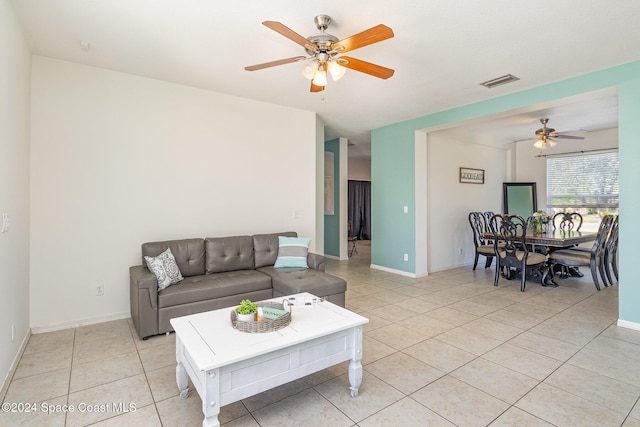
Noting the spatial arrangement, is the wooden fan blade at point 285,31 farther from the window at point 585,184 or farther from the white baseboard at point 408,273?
the window at point 585,184

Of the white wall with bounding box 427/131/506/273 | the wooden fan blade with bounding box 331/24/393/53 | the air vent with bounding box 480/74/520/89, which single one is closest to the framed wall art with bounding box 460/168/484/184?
the white wall with bounding box 427/131/506/273

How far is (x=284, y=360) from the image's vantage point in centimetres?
181

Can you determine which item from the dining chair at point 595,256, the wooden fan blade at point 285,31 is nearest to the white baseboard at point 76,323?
the wooden fan blade at point 285,31

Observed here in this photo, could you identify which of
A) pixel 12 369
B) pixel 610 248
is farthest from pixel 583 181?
pixel 12 369

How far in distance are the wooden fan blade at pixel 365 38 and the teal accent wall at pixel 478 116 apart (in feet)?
9.15

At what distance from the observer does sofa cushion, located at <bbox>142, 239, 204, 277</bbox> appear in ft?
11.2

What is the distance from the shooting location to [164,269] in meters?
3.12

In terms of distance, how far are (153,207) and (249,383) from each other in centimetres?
270

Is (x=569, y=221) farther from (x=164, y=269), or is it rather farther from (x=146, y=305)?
(x=146, y=305)

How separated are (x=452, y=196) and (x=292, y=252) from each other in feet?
12.5

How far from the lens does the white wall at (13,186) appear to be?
2143 millimetres

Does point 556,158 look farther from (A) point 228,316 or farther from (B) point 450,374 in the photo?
(A) point 228,316

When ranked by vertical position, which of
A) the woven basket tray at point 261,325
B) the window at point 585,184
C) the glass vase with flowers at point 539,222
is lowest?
the woven basket tray at point 261,325

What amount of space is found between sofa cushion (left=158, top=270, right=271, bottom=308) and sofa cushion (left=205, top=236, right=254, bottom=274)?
0.11 metres
